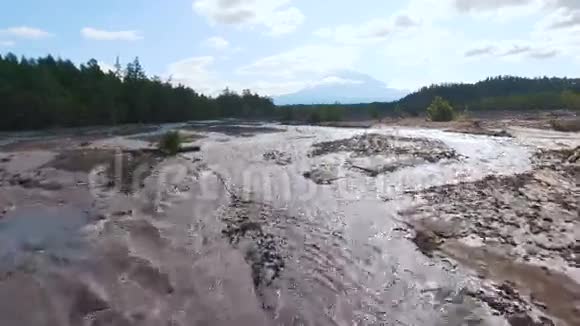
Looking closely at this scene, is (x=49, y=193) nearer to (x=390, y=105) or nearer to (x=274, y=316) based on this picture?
(x=274, y=316)

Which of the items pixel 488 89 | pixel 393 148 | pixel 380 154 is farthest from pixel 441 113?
pixel 488 89

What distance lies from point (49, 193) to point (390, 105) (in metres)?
106

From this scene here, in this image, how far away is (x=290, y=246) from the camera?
10.4 m

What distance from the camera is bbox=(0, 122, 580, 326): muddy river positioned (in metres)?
7.41

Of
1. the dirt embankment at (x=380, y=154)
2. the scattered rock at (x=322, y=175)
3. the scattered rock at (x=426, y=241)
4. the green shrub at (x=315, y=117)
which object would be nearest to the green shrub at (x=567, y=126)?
the dirt embankment at (x=380, y=154)

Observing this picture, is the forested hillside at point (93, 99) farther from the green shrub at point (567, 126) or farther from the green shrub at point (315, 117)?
the green shrub at point (567, 126)

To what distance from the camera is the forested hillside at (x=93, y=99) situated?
55.8 metres

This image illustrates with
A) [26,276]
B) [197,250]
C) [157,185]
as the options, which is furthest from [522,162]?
[26,276]

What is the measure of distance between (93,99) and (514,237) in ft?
208

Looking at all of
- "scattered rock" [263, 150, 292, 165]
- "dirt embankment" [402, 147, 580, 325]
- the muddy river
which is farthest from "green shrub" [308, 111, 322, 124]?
"dirt embankment" [402, 147, 580, 325]

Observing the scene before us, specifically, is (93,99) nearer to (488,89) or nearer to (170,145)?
(170,145)

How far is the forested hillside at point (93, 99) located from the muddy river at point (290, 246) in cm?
3954

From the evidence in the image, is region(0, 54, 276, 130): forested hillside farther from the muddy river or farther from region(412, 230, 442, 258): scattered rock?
region(412, 230, 442, 258): scattered rock

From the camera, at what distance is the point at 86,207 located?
1417 cm
